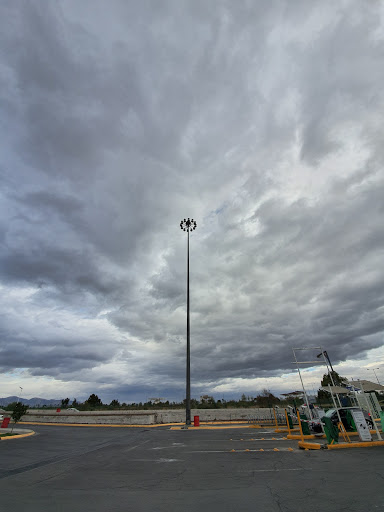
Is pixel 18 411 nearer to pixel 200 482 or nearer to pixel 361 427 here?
pixel 200 482

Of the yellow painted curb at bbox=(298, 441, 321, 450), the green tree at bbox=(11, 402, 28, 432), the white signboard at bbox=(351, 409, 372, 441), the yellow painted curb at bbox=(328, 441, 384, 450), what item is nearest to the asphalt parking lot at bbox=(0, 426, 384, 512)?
the yellow painted curb at bbox=(328, 441, 384, 450)

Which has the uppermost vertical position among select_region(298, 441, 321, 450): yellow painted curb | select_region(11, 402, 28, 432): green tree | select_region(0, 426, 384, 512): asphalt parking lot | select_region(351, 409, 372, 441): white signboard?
select_region(11, 402, 28, 432): green tree

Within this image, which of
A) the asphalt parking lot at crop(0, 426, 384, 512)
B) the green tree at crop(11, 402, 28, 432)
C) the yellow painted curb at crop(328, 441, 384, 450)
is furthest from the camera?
the green tree at crop(11, 402, 28, 432)

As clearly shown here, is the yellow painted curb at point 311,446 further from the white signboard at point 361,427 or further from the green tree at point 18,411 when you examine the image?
the green tree at point 18,411

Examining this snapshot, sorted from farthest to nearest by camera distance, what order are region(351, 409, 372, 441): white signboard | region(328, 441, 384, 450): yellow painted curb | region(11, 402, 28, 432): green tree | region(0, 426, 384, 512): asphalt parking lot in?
region(11, 402, 28, 432): green tree → region(351, 409, 372, 441): white signboard → region(328, 441, 384, 450): yellow painted curb → region(0, 426, 384, 512): asphalt parking lot

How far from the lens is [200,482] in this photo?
7.19 metres

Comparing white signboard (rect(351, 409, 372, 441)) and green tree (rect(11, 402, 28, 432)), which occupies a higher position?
green tree (rect(11, 402, 28, 432))

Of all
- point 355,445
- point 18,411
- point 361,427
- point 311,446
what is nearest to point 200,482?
point 311,446

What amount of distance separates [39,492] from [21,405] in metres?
20.5

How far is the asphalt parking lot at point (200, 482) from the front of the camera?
5.49 m

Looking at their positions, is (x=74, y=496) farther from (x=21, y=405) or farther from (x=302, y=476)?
(x=21, y=405)

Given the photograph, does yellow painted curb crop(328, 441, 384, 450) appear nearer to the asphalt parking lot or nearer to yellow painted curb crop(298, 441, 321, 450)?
yellow painted curb crop(298, 441, 321, 450)

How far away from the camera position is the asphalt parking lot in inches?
216

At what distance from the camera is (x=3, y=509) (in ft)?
18.1
